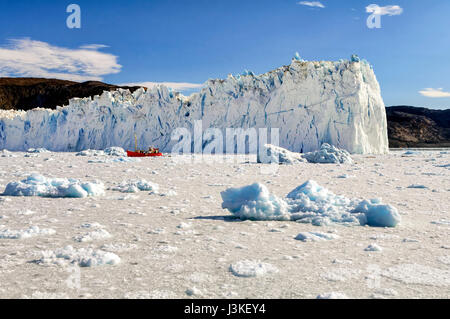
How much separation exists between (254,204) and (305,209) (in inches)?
25.0

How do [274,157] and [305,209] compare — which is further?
[274,157]

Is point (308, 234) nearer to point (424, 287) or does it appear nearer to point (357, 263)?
point (357, 263)

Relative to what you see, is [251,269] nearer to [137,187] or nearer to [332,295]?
[332,295]

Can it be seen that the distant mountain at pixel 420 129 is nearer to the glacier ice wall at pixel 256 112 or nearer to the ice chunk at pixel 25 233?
the glacier ice wall at pixel 256 112

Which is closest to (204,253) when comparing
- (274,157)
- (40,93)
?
(274,157)

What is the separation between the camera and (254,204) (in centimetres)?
403

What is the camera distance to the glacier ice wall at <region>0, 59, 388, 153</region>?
65.5 feet

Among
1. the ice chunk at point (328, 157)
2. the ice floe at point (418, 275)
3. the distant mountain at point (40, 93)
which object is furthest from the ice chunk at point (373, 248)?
the distant mountain at point (40, 93)

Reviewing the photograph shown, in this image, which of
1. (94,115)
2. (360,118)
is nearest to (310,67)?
(360,118)

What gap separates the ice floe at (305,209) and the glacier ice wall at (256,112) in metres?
16.1

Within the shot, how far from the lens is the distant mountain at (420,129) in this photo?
58.2 m

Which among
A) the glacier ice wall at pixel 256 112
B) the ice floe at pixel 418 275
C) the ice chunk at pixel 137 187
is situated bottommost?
the ice floe at pixel 418 275

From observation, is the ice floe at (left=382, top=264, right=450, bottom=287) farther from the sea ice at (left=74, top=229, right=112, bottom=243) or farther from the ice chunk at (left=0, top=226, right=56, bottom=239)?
the ice chunk at (left=0, top=226, right=56, bottom=239)
